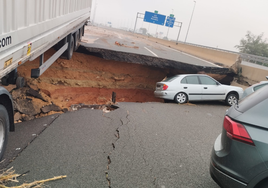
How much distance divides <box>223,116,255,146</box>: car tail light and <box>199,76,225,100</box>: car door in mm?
7497

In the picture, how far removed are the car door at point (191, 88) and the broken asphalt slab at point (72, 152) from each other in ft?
14.6

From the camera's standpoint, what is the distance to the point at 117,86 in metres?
13.2

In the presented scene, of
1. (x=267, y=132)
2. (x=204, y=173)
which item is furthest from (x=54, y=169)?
(x=267, y=132)

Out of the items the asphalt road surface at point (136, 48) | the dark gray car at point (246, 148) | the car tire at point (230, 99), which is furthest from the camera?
the asphalt road surface at point (136, 48)

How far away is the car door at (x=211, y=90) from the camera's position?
10164mm

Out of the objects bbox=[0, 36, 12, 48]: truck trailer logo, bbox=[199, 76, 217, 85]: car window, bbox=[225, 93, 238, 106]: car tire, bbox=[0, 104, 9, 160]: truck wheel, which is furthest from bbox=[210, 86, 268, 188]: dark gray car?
bbox=[225, 93, 238, 106]: car tire

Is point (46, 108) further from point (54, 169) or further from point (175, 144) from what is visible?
point (175, 144)

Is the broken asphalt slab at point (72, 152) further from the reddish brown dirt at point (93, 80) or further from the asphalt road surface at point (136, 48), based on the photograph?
the asphalt road surface at point (136, 48)

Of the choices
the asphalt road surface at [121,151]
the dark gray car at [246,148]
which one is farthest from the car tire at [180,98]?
the dark gray car at [246,148]

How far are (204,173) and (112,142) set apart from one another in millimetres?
2100

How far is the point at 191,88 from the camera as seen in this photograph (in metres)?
10.1

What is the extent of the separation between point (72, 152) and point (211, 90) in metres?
A: 7.59

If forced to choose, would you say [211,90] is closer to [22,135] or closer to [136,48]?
[136,48]

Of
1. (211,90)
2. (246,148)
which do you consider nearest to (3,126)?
(246,148)
